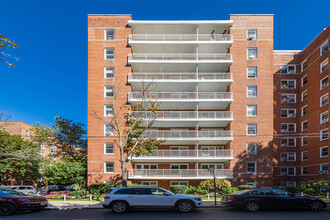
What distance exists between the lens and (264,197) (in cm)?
1409

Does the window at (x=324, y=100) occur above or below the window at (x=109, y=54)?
below

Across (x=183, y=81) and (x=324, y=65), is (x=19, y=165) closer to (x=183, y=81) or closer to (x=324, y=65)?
(x=183, y=81)

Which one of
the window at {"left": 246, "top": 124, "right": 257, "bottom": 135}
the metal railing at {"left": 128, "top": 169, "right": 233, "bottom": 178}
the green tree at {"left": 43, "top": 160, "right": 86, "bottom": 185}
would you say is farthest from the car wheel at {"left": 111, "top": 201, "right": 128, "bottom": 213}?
the window at {"left": 246, "top": 124, "right": 257, "bottom": 135}

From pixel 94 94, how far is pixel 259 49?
20269 mm

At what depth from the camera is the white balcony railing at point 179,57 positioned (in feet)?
101

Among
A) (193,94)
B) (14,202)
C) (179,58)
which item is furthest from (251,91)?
(14,202)

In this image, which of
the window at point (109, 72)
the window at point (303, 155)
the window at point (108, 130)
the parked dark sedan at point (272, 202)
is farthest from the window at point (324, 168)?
the window at point (109, 72)

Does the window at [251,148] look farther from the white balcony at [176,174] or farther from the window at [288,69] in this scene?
the window at [288,69]

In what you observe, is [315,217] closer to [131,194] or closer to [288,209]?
[288,209]

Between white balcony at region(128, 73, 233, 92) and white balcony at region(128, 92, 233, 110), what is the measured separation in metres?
0.98

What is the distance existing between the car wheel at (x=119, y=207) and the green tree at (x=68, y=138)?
81.7 ft

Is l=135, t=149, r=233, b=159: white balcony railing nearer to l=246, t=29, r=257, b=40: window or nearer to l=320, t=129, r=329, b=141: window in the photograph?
l=320, t=129, r=329, b=141: window

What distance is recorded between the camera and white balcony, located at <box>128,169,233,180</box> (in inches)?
1120

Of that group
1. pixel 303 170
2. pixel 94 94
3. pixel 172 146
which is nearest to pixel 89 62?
pixel 94 94
